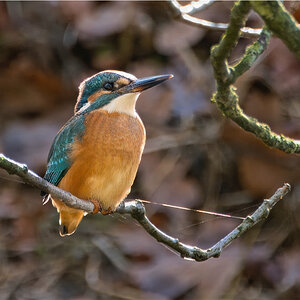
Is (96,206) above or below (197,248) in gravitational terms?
below

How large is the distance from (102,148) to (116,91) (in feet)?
1.12

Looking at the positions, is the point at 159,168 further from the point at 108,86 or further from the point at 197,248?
the point at 197,248

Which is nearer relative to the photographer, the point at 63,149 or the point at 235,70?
the point at 235,70

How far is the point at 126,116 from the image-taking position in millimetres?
2799

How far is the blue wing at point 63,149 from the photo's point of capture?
2752 millimetres

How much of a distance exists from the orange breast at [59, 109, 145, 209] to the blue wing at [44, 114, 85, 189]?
0.12ft

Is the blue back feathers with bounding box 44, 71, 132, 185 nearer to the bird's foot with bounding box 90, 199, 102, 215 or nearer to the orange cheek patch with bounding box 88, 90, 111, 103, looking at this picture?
the orange cheek patch with bounding box 88, 90, 111, 103

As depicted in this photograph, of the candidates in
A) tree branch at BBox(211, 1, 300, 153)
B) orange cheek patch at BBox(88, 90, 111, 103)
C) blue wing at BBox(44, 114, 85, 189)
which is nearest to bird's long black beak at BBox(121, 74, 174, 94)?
orange cheek patch at BBox(88, 90, 111, 103)

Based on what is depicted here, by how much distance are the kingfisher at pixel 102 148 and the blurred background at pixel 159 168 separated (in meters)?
1.62

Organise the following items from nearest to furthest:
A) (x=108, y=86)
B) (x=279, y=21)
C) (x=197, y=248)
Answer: (x=279, y=21), (x=197, y=248), (x=108, y=86)

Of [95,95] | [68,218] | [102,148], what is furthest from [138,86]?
[68,218]

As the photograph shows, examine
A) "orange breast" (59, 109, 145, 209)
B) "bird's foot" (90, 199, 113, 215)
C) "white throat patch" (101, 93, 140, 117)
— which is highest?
"white throat patch" (101, 93, 140, 117)

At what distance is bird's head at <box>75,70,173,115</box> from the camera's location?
2816 millimetres

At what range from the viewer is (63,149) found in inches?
110
